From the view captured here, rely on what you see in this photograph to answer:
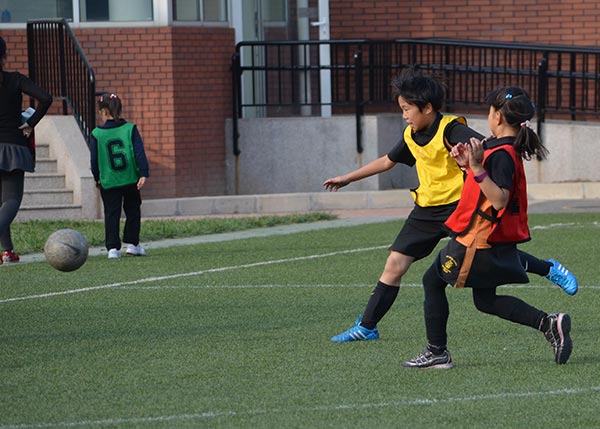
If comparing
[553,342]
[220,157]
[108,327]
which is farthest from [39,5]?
[553,342]

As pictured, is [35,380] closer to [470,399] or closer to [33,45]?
[470,399]

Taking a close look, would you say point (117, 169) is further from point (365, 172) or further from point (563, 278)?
point (563, 278)

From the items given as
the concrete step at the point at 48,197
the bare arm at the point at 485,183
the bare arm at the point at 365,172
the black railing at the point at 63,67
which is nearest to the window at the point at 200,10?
the black railing at the point at 63,67

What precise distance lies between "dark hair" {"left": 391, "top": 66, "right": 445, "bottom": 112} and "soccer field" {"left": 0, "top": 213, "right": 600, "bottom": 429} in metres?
1.46

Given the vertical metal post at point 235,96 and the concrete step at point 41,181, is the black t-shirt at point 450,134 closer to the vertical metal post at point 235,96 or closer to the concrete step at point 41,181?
the concrete step at point 41,181

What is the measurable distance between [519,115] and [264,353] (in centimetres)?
207

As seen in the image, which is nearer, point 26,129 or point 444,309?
point 444,309

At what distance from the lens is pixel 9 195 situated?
12039mm

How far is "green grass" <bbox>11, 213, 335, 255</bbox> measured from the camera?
14789 mm

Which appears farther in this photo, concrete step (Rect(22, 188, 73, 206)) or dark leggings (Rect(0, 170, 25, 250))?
concrete step (Rect(22, 188, 73, 206))

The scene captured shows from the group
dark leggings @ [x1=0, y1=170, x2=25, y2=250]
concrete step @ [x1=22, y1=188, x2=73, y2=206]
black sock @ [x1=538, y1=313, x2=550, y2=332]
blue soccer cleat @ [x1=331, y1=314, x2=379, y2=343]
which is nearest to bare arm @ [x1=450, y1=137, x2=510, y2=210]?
Answer: black sock @ [x1=538, y1=313, x2=550, y2=332]

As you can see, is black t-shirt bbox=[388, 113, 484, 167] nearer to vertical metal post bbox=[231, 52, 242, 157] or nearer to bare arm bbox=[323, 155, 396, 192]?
bare arm bbox=[323, 155, 396, 192]

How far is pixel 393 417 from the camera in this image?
627 centimetres

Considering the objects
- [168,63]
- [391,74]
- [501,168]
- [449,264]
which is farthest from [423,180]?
[391,74]
